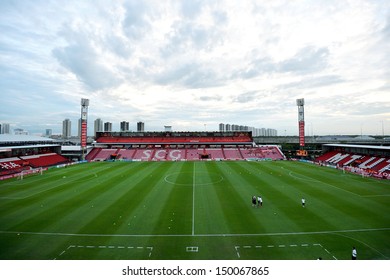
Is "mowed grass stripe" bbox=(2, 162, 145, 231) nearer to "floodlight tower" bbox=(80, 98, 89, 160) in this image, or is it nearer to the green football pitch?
the green football pitch

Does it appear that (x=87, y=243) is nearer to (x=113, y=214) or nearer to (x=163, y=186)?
(x=113, y=214)

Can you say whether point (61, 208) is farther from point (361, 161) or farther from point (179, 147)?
point (179, 147)

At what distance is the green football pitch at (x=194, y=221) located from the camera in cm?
1388

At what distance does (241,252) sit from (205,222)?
5.17 m

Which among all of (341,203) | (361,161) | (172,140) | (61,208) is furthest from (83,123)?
(361,161)

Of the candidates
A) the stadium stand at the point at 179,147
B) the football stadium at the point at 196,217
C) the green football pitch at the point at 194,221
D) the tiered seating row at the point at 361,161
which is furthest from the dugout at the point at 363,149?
the green football pitch at the point at 194,221

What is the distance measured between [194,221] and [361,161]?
4660 cm

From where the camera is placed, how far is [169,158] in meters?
68.7

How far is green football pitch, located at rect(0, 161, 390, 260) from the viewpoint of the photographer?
13883 mm

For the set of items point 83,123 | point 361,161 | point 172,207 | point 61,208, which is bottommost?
point 61,208

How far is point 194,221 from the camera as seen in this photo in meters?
18.7

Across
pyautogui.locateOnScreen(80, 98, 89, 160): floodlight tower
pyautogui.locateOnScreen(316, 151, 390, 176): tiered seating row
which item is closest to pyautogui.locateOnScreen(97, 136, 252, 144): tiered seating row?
pyautogui.locateOnScreen(80, 98, 89, 160): floodlight tower

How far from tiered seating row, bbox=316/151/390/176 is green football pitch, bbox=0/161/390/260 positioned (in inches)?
499

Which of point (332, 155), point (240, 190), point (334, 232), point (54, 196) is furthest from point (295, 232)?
point (332, 155)
